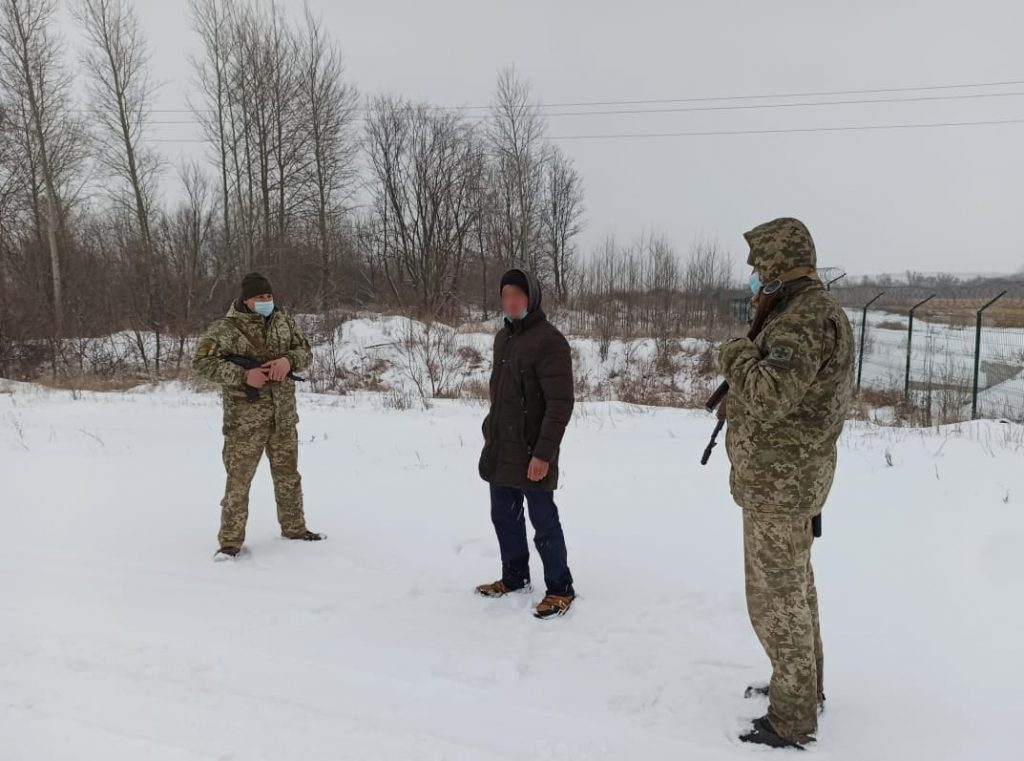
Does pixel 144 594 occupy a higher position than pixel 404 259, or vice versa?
pixel 404 259

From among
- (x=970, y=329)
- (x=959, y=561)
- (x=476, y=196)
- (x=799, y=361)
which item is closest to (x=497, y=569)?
(x=799, y=361)

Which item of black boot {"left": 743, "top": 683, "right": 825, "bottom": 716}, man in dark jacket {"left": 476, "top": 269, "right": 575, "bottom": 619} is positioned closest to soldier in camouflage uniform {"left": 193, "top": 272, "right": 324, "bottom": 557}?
man in dark jacket {"left": 476, "top": 269, "right": 575, "bottom": 619}

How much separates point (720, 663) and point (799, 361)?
1.76 meters

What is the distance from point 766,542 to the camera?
8.10 feet

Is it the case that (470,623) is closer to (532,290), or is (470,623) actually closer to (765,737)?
(765,737)

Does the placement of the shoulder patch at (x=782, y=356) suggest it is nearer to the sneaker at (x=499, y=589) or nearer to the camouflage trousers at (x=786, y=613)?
the camouflage trousers at (x=786, y=613)

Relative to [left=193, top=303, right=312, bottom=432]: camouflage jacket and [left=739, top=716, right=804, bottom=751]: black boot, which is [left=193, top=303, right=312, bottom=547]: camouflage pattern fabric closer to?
[left=193, top=303, right=312, bottom=432]: camouflage jacket

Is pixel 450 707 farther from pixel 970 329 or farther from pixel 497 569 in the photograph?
pixel 970 329

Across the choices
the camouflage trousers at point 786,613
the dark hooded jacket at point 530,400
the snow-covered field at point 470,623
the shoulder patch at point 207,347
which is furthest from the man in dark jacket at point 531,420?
the shoulder patch at point 207,347

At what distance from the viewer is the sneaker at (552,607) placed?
11.8 ft

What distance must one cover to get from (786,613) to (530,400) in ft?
5.62

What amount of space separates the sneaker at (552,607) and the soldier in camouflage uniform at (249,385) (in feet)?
7.43

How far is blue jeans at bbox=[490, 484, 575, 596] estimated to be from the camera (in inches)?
143

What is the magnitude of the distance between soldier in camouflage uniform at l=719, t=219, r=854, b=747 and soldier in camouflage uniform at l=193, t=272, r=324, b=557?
10.4 feet
